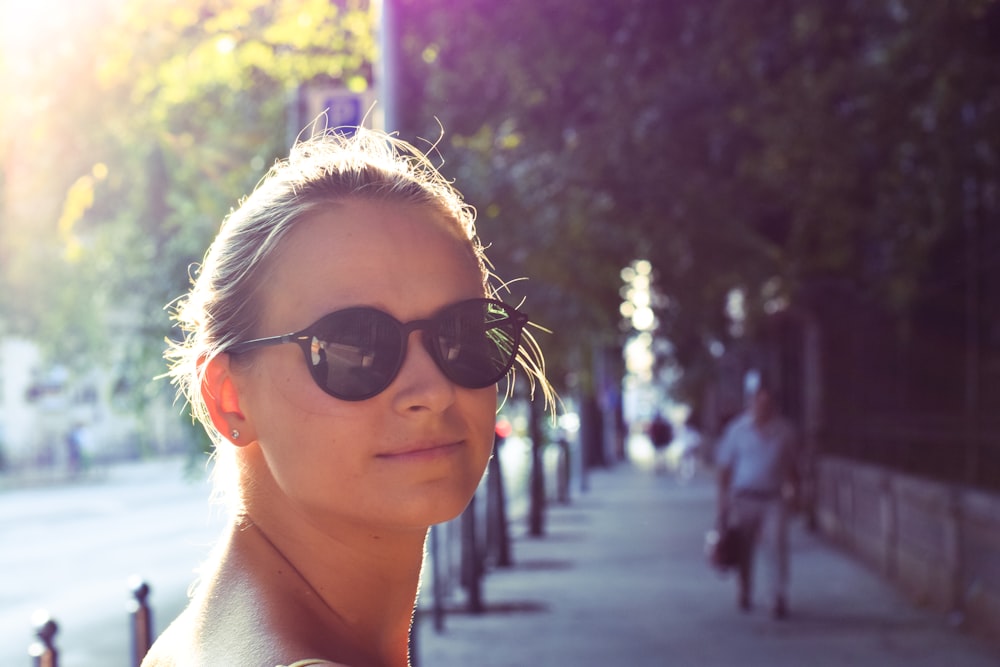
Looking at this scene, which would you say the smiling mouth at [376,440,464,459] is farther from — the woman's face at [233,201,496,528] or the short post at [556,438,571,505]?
the short post at [556,438,571,505]

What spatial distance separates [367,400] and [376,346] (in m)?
0.05

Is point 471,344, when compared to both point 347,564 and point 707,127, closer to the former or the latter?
point 347,564

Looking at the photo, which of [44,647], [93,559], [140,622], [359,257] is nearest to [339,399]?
[359,257]

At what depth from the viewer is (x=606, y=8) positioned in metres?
8.11

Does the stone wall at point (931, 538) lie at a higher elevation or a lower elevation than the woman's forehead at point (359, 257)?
lower

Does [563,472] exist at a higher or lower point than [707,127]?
lower

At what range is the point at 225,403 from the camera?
1.31 meters

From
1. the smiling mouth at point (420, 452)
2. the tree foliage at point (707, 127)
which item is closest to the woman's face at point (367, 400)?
the smiling mouth at point (420, 452)

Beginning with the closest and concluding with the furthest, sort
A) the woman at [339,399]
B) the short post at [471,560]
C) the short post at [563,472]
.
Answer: the woman at [339,399] → the short post at [471,560] → the short post at [563,472]

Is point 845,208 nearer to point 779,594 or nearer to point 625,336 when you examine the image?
point 779,594

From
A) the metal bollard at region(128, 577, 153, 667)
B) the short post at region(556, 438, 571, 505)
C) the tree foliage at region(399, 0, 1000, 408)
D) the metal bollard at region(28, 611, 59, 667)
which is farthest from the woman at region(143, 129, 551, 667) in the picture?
the short post at region(556, 438, 571, 505)

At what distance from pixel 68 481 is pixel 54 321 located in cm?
662

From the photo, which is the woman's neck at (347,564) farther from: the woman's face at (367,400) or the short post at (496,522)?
the short post at (496,522)

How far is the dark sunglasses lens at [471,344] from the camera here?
1.26 metres
